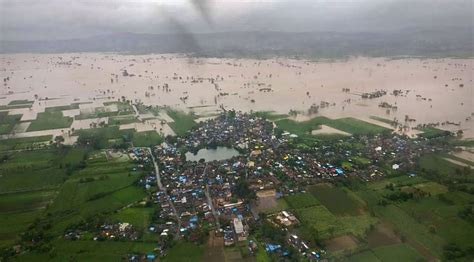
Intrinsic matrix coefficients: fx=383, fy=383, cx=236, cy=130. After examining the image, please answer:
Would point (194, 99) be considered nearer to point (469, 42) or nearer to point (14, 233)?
point (14, 233)

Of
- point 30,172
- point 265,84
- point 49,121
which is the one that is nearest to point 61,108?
point 49,121

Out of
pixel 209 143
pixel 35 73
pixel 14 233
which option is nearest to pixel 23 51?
pixel 35 73

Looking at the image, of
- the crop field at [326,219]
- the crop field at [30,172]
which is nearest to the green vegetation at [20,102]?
the crop field at [30,172]

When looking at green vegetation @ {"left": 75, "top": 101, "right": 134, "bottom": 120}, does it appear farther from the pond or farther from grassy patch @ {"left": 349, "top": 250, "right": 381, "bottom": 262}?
grassy patch @ {"left": 349, "top": 250, "right": 381, "bottom": 262}

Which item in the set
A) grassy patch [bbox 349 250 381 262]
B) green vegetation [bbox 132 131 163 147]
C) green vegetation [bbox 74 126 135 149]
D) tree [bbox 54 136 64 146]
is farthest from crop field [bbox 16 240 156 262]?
tree [bbox 54 136 64 146]

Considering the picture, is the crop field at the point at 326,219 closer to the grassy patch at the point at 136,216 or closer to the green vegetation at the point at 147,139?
the grassy patch at the point at 136,216

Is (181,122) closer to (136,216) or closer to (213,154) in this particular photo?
(213,154)
